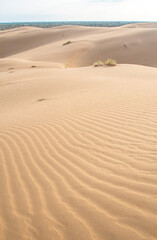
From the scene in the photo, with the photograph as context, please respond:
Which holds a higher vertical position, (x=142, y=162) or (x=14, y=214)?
(x=142, y=162)

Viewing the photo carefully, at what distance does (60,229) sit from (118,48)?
25.6m

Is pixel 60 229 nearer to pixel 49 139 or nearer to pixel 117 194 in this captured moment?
pixel 117 194

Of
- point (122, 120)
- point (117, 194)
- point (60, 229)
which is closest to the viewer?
point (60, 229)

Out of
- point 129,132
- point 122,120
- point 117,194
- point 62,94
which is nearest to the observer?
point 117,194

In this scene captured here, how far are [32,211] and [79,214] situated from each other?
1.68ft

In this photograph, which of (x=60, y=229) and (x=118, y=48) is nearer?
(x=60, y=229)

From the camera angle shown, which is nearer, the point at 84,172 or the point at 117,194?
the point at 117,194

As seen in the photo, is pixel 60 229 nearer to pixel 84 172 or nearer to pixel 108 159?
pixel 84 172

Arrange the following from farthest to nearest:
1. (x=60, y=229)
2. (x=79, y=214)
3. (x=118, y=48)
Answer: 1. (x=118, y=48)
2. (x=79, y=214)
3. (x=60, y=229)

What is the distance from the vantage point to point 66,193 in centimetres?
289

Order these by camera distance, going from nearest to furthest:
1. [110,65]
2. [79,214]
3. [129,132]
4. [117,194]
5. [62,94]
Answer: [79,214], [117,194], [129,132], [62,94], [110,65]

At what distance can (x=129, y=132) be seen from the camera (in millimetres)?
4305

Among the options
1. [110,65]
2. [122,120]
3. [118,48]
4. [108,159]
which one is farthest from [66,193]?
[118,48]

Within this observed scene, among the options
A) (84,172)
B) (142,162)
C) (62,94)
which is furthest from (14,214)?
(62,94)
